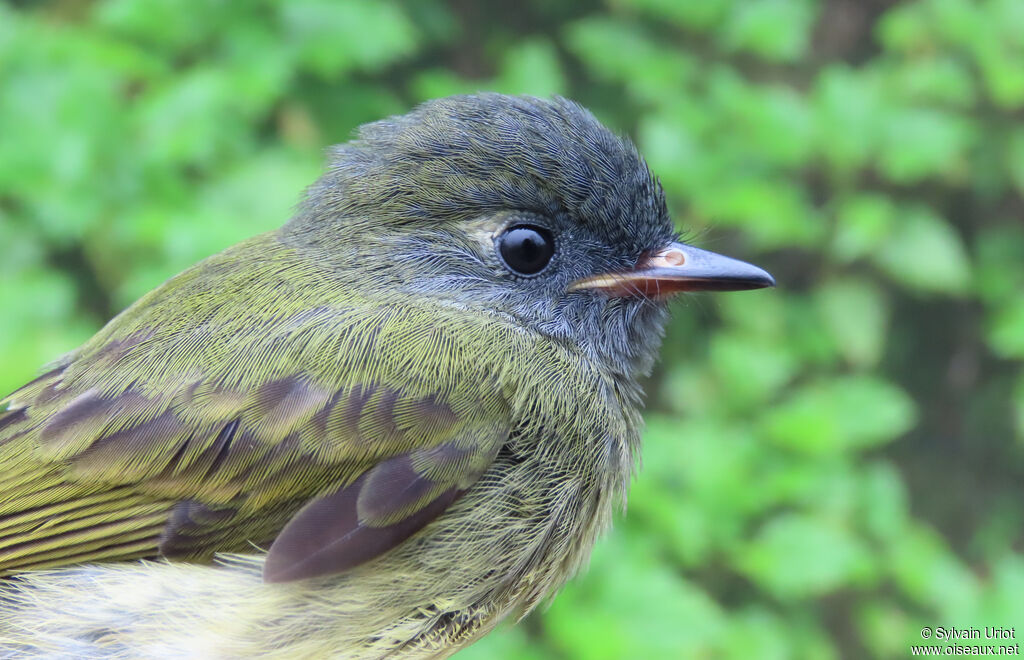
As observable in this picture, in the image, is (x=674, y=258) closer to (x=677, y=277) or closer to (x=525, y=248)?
(x=677, y=277)

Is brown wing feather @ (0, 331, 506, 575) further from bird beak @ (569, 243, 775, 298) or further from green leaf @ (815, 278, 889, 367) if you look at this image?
green leaf @ (815, 278, 889, 367)

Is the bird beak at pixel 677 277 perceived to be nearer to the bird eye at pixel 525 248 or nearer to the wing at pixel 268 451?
the bird eye at pixel 525 248

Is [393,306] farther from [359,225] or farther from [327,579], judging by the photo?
[327,579]

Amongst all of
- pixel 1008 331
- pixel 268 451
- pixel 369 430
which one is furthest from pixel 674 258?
pixel 1008 331

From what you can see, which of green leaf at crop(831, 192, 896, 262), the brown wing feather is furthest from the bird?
green leaf at crop(831, 192, 896, 262)

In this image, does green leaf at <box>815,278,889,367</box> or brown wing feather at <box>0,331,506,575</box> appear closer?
brown wing feather at <box>0,331,506,575</box>

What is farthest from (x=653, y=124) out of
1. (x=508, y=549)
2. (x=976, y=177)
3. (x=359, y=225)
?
(x=508, y=549)
